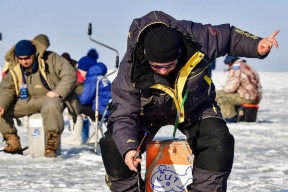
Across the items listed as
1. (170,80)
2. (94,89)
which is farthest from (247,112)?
(170,80)

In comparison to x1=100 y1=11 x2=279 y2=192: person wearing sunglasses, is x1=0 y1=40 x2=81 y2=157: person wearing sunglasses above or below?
below

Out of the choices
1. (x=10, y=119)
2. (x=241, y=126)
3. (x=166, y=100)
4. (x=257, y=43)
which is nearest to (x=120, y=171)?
(x=166, y=100)

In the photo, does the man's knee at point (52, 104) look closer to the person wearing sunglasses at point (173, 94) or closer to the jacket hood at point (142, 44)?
the person wearing sunglasses at point (173, 94)

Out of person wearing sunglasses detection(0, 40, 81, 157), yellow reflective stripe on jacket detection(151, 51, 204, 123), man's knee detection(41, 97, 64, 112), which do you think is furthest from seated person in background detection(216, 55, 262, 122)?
yellow reflective stripe on jacket detection(151, 51, 204, 123)

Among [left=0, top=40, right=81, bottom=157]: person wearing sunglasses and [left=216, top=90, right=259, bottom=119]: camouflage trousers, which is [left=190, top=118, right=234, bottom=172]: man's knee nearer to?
[left=0, top=40, right=81, bottom=157]: person wearing sunglasses

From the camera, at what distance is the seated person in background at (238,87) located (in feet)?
41.7

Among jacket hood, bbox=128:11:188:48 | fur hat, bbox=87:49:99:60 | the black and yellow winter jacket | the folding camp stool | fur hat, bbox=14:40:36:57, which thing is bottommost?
the folding camp stool

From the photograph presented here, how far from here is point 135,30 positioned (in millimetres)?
3742

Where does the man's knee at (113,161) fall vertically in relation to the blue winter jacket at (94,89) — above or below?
above

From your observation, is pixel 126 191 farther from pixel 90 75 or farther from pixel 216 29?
pixel 90 75

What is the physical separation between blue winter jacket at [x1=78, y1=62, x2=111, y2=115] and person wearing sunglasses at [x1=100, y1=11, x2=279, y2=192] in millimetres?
4538

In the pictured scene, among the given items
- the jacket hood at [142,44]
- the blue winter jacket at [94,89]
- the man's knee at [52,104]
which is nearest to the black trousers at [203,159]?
the jacket hood at [142,44]

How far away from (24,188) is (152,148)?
1845mm

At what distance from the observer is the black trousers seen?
12.4 ft
